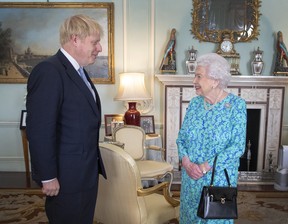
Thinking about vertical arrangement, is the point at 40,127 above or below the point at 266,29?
below

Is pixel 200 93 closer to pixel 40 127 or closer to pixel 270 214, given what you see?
pixel 40 127

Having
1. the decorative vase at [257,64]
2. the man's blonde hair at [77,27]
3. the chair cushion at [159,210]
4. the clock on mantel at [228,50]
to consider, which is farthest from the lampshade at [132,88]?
the man's blonde hair at [77,27]

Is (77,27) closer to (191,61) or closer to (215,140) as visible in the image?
(215,140)

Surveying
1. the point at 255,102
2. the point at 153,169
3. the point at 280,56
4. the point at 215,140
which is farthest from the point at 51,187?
the point at 280,56

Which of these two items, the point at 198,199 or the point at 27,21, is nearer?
the point at 198,199

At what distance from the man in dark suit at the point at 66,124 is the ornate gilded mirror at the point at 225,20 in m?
2.77

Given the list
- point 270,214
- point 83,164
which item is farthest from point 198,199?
point 270,214

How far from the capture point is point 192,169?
5.63ft

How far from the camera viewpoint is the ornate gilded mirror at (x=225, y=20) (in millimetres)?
3749

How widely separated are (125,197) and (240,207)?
1597mm

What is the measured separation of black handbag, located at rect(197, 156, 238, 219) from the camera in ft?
5.09

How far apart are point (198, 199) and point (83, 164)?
2.59 ft

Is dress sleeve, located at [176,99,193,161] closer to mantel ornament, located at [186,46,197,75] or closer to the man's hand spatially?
the man's hand

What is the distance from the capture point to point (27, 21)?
3887 mm
